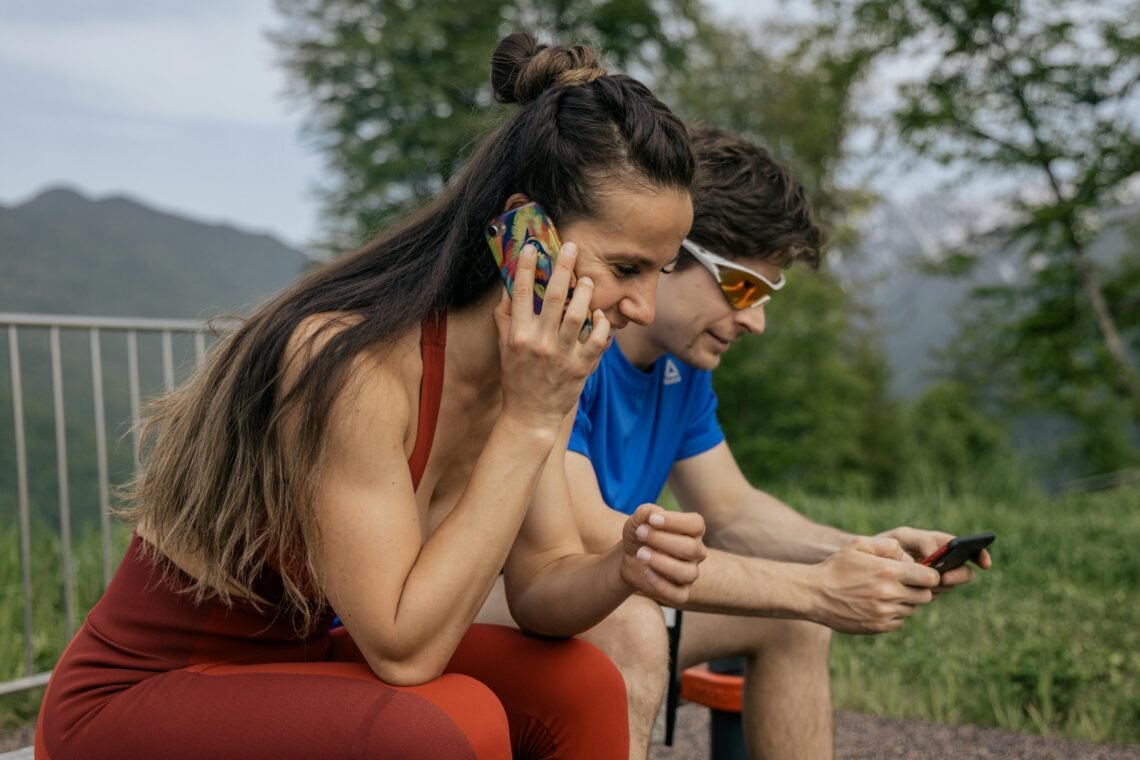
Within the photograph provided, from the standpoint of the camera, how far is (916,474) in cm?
1149

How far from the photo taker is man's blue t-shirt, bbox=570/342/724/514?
273 centimetres

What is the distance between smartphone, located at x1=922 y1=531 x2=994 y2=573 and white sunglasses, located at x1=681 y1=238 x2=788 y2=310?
2.78 feet

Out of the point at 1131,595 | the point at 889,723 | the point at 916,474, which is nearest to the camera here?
the point at 889,723

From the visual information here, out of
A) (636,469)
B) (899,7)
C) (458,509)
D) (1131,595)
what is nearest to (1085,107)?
(899,7)

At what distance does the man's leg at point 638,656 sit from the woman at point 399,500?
0.13 m

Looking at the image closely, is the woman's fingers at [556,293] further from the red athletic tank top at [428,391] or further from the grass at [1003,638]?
the grass at [1003,638]

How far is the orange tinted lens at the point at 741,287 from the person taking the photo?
9.33 ft

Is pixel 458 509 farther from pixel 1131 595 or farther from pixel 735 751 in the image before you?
pixel 1131 595

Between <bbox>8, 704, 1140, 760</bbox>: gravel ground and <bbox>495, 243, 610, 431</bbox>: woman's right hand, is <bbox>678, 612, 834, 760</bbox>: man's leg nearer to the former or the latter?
<bbox>495, 243, 610, 431</bbox>: woman's right hand

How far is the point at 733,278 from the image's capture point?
285 cm

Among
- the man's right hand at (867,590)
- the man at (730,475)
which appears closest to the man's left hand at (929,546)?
the man at (730,475)

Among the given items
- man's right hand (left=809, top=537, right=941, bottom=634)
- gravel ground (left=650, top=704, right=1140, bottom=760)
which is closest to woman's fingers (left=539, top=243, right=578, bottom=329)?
man's right hand (left=809, top=537, right=941, bottom=634)

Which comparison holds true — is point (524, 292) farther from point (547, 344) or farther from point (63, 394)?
point (63, 394)

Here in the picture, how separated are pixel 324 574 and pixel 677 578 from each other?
1.88 feet
